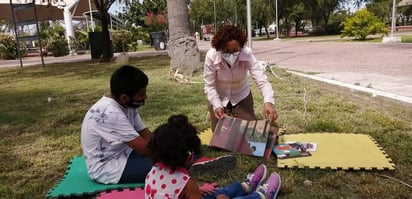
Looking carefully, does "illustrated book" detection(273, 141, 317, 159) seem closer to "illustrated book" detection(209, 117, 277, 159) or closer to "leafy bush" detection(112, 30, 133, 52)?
"illustrated book" detection(209, 117, 277, 159)

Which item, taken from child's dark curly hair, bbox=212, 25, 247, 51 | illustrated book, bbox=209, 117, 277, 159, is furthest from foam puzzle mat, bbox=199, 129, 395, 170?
child's dark curly hair, bbox=212, 25, 247, 51

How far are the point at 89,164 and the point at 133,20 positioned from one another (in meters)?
60.7

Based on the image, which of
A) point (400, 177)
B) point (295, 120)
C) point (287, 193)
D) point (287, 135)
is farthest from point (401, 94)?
point (287, 193)

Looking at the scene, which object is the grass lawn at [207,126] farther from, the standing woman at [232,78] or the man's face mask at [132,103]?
the man's face mask at [132,103]

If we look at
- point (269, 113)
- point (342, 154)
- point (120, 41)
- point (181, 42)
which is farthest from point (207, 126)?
point (120, 41)

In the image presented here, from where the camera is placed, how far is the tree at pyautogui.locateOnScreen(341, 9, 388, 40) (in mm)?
25562

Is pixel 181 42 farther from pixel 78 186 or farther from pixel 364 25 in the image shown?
pixel 364 25

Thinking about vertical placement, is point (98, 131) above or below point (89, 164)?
above

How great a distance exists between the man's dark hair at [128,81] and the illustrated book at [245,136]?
1.38 meters

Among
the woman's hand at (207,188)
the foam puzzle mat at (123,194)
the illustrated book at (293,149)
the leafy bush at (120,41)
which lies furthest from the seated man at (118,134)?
the leafy bush at (120,41)

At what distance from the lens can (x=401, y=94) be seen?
6.34 metres

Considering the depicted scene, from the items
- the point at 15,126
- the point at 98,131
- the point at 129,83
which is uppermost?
the point at 129,83

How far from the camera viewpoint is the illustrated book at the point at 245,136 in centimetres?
387

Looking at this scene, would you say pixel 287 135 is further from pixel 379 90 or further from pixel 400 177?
pixel 379 90
